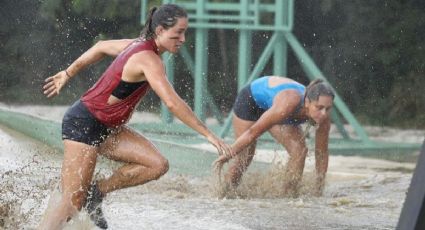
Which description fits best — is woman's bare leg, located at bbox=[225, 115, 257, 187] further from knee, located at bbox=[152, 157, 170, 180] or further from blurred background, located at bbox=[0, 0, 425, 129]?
blurred background, located at bbox=[0, 0, 425, 129]

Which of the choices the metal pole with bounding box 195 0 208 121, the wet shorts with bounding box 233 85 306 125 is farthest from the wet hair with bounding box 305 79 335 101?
the metal pole with bounding box 195 0 208 121

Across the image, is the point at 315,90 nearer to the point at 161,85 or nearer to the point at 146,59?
the point at 146,59

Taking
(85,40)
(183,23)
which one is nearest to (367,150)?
(85,40)

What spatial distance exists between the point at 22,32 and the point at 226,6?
3.19 meters

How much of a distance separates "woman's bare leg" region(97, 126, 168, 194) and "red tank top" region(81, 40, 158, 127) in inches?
2.8

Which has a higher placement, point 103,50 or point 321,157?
point 103,50

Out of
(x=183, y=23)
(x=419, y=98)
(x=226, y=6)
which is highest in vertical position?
(x=183, y=23)

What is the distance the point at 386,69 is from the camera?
14.0 meters

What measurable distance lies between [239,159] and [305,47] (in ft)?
13.0

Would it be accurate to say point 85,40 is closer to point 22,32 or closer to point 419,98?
point 22,32

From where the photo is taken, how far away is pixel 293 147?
9406 millimetres

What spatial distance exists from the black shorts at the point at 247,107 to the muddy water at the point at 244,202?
1.48ft

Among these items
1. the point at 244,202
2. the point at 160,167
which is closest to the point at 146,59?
the point at 160,167

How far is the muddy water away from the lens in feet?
27.7
